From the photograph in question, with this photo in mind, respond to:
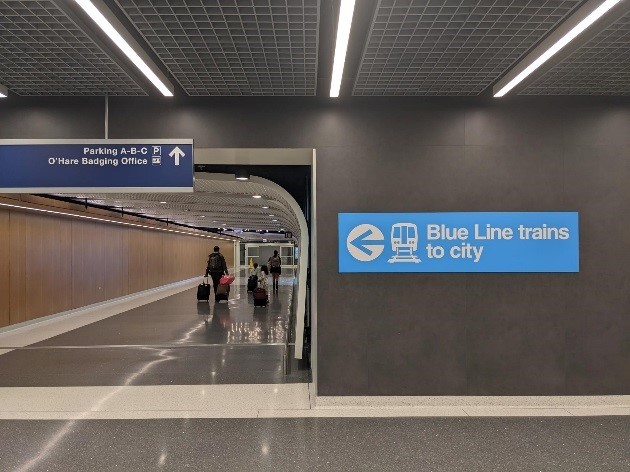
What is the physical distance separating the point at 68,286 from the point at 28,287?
191 centimetres

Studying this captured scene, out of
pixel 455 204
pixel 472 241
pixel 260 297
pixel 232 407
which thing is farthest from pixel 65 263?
pixel 472 241

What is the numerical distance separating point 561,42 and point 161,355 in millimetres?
6617

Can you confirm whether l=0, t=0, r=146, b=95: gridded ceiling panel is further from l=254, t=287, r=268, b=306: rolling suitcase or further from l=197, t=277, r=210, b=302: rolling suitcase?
l=197, t=277, r=210, b=302: rolling suitcase

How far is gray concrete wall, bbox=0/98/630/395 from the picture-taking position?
505 cm

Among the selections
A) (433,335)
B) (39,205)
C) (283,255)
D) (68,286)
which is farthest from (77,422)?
(283,255)

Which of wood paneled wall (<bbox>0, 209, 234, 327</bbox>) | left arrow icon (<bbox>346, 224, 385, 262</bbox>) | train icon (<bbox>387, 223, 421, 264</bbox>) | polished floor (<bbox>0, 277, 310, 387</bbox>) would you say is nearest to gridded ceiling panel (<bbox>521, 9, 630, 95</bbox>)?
train icon (<bbox>387, 223, 421, 264</bbox>)

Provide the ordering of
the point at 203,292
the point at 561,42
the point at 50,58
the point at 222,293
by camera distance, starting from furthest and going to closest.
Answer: the point at 203,292, the point at 222,293, the point at 50,58, the point at 561,42

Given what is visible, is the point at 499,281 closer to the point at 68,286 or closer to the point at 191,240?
the point at 68,286

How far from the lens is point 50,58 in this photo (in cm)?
404

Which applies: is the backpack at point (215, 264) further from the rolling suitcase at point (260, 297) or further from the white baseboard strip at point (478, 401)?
the white baseboard strip at point (478, 401)

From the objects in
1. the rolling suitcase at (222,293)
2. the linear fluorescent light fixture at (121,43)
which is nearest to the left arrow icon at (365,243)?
the linear fluorescent light fixture at (121,43)

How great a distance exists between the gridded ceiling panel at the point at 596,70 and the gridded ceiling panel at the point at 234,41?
2.13 metres

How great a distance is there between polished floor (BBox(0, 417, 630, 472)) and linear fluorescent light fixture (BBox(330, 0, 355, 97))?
10.2 feet

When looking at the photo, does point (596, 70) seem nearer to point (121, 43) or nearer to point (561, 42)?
point (561, 42)
